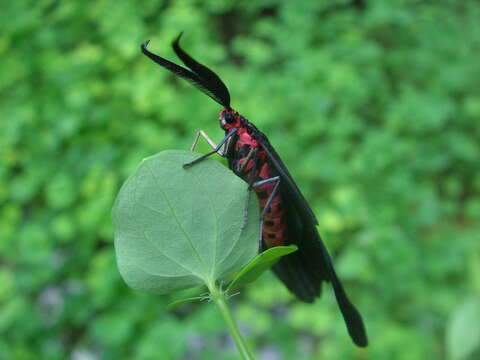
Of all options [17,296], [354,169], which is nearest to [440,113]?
[354,169]

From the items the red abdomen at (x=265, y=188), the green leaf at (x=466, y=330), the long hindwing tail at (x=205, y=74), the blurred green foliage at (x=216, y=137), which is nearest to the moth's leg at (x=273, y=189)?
the red abdomen at (x=265, y=188)

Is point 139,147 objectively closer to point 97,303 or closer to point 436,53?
point 97,303

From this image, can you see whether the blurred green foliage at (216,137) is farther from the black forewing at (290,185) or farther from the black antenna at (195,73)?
the black antenna at (195,73)

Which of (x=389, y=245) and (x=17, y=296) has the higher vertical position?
(x=17, y=296)

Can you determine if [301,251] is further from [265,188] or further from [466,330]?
[466,330]

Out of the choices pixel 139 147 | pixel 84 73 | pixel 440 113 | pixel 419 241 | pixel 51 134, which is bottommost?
pixel 419 241

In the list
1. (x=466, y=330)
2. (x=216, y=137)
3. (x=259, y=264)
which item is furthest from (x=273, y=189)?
(x=216, y=137)
